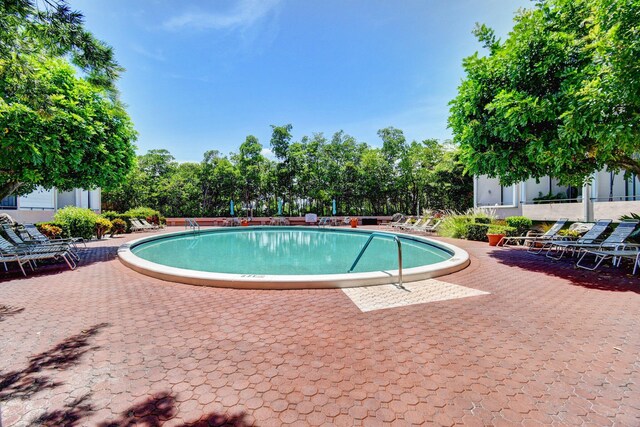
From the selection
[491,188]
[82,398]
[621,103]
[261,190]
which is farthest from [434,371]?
[261,190]

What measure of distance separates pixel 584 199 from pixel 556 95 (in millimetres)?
8356

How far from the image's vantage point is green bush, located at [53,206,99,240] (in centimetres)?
1173

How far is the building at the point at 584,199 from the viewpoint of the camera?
35.7 feet

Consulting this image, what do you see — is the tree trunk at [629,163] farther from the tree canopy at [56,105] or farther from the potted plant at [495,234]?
the tree canopy at [56,105]

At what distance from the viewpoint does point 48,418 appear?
1.92 metres

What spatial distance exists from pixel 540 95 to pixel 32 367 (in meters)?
10.5

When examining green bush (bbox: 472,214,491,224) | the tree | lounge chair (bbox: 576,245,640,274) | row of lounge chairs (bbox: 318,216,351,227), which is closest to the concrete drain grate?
lounge chair (bbox: 576,245,640,274)

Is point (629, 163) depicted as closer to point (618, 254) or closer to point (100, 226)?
point (618, 254)

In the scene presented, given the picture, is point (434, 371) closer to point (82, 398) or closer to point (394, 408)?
point (394, 408)

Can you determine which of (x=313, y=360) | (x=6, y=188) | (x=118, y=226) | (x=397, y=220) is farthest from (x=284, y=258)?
(x=397, y=220)

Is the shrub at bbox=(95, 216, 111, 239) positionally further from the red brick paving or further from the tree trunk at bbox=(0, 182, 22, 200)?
the red brick paving

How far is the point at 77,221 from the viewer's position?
473 inches

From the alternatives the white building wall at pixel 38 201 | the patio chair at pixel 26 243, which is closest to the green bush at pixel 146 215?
the white building wall at pixel 38 201

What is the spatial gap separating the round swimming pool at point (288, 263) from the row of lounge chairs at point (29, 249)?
4.16 ft
